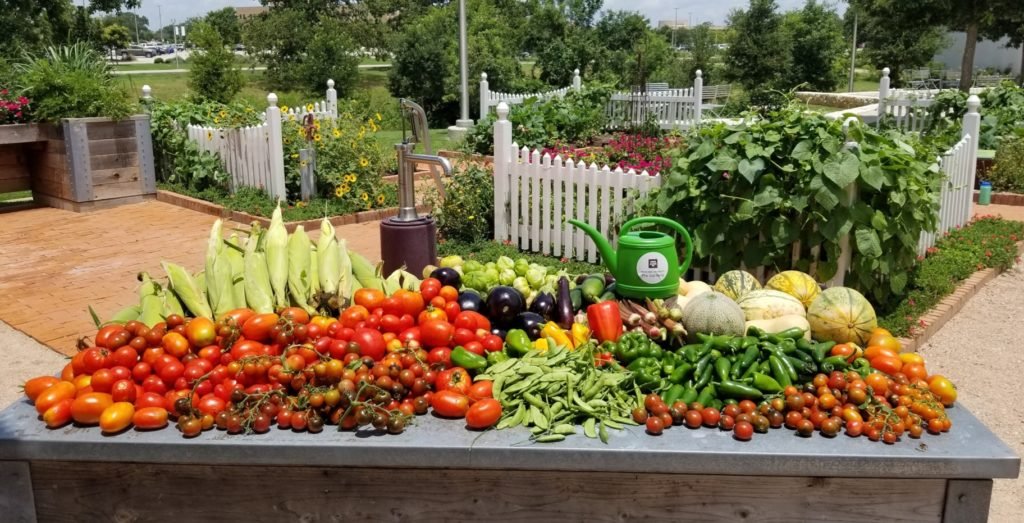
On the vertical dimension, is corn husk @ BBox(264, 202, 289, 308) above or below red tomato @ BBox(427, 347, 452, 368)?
above

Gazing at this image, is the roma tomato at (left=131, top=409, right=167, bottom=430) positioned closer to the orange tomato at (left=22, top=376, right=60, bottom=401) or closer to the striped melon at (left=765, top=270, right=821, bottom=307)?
the orange tomato at (left=22, top=376, right=60, bottom=401)

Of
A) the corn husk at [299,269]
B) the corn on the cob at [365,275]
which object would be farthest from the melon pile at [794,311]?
the corn husk at [299,269]

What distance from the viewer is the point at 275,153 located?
32.0 feet

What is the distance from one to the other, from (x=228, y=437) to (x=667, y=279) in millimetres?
1915

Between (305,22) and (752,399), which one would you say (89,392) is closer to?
(752,399)

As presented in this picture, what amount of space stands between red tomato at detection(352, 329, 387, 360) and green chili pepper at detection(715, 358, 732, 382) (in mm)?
1186

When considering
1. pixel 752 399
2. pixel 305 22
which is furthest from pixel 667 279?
pixel 305 22

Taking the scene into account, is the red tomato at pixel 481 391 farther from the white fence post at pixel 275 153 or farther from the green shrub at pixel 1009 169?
the green shrub at pixel 1009 169

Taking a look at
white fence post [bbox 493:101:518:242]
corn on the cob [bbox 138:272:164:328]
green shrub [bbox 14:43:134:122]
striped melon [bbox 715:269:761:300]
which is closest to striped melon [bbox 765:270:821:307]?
striped melon [bbox 715:269:761:300]

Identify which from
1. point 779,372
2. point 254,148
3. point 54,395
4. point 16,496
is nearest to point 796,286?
point 779,372

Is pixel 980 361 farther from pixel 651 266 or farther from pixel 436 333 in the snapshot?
pixel 436 333

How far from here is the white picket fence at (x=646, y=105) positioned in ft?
57.7

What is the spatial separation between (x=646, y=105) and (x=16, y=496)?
16.7 metres

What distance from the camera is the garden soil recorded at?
4277mm
